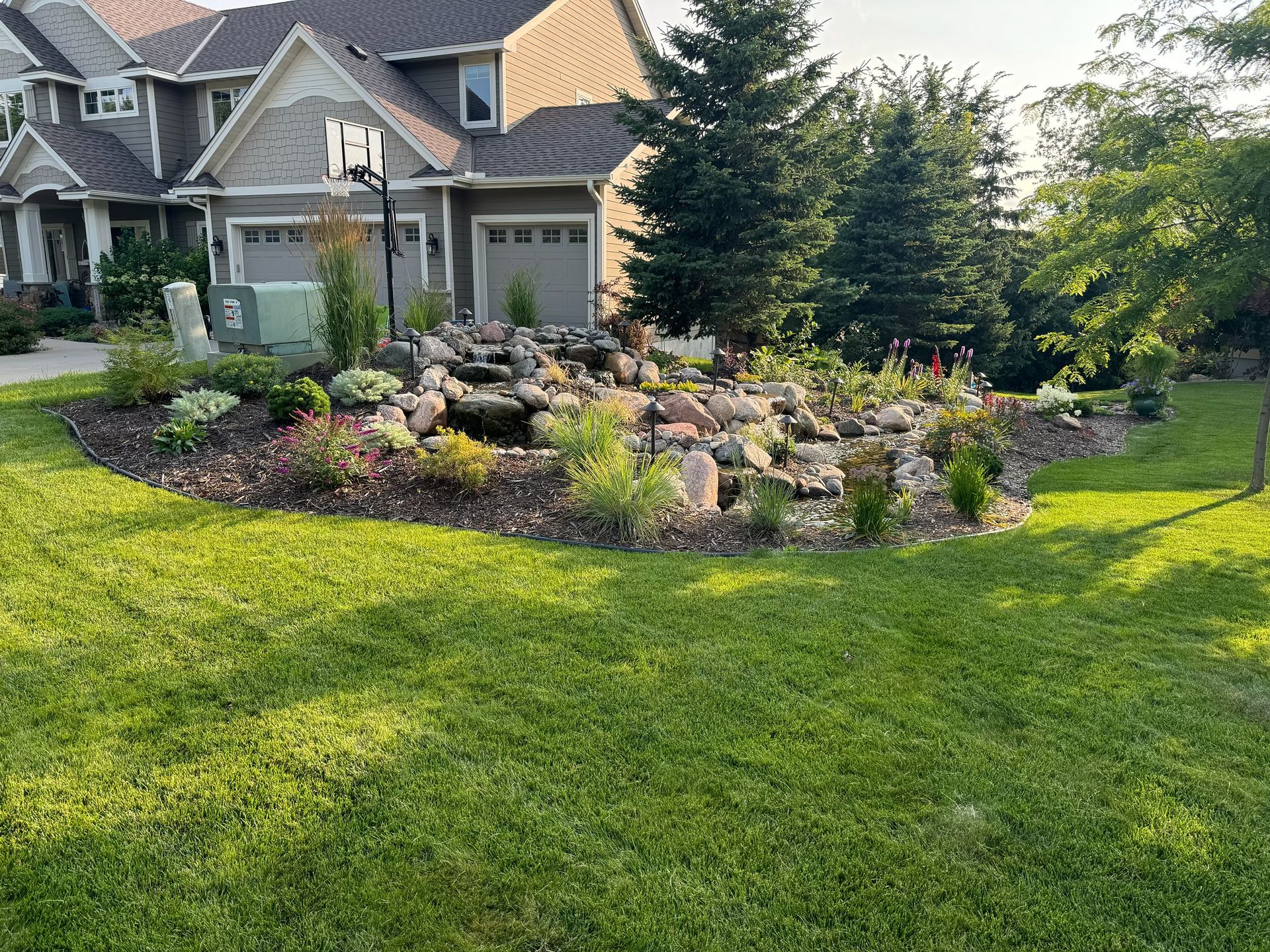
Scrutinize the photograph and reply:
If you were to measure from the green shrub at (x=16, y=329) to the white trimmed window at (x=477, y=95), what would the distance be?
28.6ft

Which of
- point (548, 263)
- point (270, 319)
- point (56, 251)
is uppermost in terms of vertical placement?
point (56, 251)

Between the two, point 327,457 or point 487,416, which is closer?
point 327,457

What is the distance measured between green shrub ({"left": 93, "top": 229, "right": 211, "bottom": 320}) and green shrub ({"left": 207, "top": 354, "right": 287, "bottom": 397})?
10445 millimetres

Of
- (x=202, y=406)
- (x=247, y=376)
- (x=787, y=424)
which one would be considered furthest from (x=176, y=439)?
(x=787, y=424)

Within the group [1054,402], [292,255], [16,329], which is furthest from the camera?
[292,255]

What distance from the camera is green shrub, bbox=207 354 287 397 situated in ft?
27.5

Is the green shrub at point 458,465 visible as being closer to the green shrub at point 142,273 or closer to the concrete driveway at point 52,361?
the concrete driveway at point 52,361

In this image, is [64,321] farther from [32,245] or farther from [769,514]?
[769,514]

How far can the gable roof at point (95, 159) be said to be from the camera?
59.1 feet

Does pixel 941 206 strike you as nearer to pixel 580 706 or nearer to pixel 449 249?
pixel 449 249

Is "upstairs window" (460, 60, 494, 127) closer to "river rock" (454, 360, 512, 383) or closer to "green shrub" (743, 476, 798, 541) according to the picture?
"river rock" (454, 360, 512, 383)

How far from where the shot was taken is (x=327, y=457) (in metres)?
6.23

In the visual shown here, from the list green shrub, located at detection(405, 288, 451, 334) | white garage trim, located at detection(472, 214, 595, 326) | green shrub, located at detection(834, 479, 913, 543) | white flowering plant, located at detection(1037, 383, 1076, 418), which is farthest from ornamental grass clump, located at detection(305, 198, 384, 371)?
white flowering plant, located at detection(1037, 383, 1076, 418)

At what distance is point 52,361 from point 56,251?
11898mm
